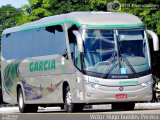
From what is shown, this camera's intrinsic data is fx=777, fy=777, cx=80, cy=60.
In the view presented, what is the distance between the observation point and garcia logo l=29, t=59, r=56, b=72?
27.9 metres

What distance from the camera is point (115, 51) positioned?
83.0 ft

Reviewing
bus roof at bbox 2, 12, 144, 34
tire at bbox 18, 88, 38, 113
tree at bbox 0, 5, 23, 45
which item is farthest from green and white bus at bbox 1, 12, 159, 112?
tree at bbox 0, 5, 23, 45

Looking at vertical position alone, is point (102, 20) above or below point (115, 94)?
above

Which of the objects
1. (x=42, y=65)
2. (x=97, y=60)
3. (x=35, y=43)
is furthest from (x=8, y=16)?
(x=97, y=60)

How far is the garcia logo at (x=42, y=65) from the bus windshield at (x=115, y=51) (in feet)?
9.19

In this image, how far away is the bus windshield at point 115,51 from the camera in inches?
987

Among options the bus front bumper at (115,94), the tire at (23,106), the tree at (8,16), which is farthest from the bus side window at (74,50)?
the tree at (8,16)

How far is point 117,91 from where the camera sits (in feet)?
81.8

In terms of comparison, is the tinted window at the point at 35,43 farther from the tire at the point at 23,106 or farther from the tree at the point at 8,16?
the tree at the point at 8,16

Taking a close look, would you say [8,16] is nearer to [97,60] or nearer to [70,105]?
[70,105]

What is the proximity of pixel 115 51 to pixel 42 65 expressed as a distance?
175 inches

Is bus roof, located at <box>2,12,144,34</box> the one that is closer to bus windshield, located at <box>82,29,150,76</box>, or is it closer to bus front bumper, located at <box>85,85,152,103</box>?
bus windshield, located at <box>82,29,150,76</box>

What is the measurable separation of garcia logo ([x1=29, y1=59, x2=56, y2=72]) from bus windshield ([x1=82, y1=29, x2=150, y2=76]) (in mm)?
2801

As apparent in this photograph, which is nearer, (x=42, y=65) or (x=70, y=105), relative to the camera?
(x=70, y=105)
